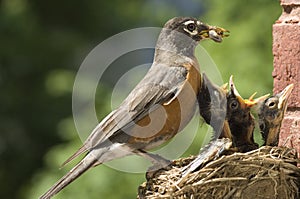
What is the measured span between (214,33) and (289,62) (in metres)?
0.37

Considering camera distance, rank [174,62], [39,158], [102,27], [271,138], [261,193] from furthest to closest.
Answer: [102,27] → [39,158] → [174,62] → [271,138] → [261,193]

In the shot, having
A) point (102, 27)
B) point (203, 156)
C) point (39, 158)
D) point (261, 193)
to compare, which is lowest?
point (261, 193)

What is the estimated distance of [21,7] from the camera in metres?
9.17

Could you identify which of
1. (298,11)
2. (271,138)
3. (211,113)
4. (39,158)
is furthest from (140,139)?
(39,158)

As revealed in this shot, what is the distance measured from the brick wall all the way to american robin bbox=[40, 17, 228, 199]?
0.24m

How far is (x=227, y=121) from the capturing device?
12.1ft

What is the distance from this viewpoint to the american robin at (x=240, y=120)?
367cm

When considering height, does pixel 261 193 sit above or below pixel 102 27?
below

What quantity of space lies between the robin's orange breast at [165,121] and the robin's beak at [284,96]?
0.35m

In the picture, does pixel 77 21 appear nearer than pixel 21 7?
No

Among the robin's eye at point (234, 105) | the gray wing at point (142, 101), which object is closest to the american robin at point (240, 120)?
the robin's eye at point (234, 105)

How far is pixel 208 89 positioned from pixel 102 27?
20.2 ft

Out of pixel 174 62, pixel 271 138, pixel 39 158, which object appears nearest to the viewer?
pixel 271 138

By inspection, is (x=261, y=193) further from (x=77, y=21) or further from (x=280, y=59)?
(x=77, y=21)
